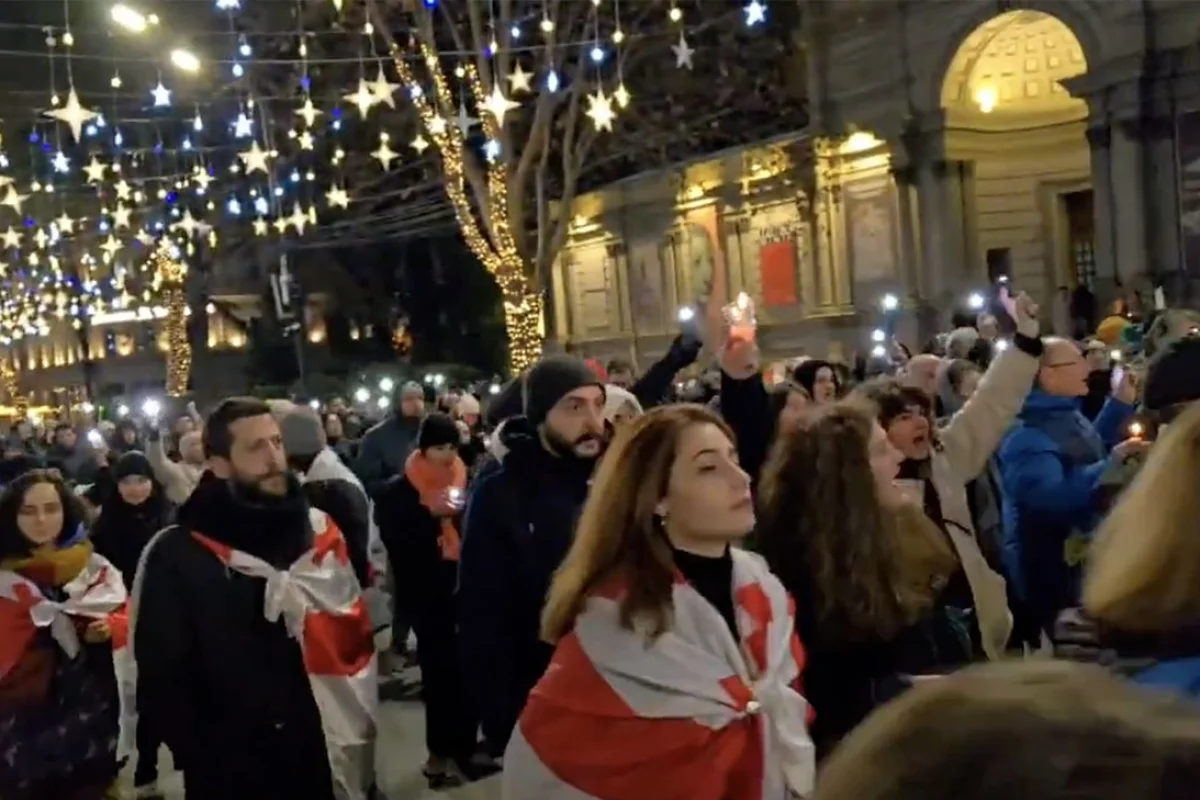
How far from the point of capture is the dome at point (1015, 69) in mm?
25000

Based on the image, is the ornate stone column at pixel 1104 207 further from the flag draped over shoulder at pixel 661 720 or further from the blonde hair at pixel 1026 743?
the blonde hair at pixel 1026 743

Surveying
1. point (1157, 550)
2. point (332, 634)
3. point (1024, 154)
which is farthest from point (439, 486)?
point (1024, 154)

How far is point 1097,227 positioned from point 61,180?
3334 centimetres

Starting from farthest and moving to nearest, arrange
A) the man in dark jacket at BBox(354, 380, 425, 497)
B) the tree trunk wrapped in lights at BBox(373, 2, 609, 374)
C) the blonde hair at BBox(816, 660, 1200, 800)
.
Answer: the tree trunk wrapped in lights at BBox(373, 2, 609, 374) → the man in dark jacket at BBox(354, 380, 425, 497) → the blonde hair at BBox(816, 660, 1200, 800)

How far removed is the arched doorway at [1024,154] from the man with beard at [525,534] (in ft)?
71.1

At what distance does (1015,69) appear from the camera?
25844 millimetres

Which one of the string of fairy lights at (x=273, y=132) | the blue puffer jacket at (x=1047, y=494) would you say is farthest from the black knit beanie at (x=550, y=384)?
Result: the string of fairy lights at (x=273, y=132)

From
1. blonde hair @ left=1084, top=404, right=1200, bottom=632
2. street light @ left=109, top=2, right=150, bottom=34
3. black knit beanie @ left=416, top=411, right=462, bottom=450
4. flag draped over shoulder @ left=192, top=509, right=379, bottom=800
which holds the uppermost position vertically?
street light @ left=109, top=2, right=150, bottom=34

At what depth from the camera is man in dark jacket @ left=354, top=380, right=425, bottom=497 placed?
38.0 feet

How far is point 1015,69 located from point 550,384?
2294cm

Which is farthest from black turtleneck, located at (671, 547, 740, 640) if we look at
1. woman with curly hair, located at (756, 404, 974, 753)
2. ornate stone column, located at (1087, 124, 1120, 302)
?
ornate stone column, located at (1087, 124, 1120, 302)

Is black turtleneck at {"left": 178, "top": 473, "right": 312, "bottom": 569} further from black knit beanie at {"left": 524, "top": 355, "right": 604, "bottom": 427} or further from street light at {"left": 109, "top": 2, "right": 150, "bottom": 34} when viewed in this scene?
street light at {"left": 109, "top": 2, "right": 150, "bottom": 34}

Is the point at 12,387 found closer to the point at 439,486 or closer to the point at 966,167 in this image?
the point at 966,167

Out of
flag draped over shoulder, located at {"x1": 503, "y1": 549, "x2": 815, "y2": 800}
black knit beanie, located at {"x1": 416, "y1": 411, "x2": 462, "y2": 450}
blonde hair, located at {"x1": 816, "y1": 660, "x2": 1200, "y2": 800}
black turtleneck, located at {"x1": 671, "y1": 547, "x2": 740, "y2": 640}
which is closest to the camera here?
blonde hair, located at {"x1": 816, "y1": 660, "x2": 1200, "y2": 800}
